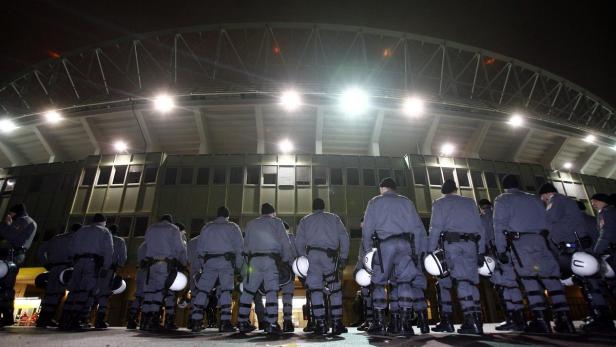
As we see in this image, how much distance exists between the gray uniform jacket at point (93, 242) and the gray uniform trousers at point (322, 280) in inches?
188

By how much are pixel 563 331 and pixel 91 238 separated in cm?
927

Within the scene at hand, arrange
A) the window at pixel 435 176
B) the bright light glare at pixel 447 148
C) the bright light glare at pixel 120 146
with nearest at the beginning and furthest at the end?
1. the window at pixel 435 176
2. the bright light glare at pixel 120 146
3. the bright light glare at pixel 447 148

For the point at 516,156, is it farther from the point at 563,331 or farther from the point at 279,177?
the point at 563,331

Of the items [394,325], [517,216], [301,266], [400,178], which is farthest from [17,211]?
[400,178]

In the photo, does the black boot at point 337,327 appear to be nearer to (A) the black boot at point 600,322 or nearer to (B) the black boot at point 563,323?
(B) the black boot at point 563,323

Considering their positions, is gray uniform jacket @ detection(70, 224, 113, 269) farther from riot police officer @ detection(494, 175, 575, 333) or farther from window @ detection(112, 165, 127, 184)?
window @ detection(112, 165, 127, 184)

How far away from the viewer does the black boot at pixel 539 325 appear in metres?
4.84

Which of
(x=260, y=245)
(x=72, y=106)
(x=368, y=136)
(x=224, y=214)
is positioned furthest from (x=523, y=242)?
(x=72, y=106)

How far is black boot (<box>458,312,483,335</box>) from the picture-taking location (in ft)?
15.9

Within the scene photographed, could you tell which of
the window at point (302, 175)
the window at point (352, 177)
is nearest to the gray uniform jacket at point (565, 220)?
the window at point (352, 177)

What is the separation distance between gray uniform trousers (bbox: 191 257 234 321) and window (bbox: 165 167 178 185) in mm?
15494

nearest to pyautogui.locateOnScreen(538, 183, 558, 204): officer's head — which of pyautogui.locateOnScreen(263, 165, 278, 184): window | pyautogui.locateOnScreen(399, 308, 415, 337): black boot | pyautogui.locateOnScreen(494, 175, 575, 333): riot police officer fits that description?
pyautogui.locateOnScreen(494, 175, 575, 333): riot police officer

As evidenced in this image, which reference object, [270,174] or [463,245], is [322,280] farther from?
[270,174]

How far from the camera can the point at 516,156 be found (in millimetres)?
25109
